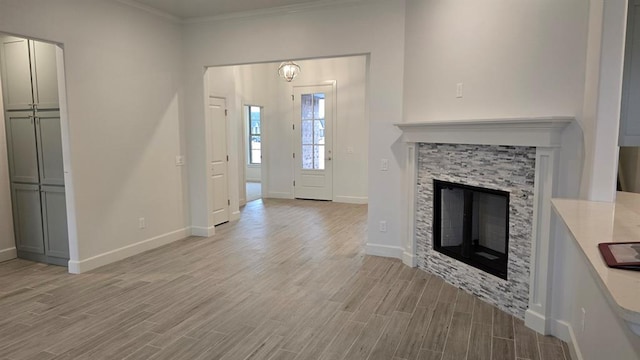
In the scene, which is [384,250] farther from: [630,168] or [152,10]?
[152,10]

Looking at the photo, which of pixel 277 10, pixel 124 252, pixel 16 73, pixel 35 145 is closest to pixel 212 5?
pixel 277 10

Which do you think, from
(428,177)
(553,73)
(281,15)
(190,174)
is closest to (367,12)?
(281,15)

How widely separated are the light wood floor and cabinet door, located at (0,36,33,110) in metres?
1.81

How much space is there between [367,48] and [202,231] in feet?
10.9

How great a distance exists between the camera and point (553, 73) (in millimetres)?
2824

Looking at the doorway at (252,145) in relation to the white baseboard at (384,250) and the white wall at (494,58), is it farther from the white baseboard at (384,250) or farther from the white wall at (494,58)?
the white wall at (494,58)

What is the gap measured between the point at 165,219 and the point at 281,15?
300 centimetres

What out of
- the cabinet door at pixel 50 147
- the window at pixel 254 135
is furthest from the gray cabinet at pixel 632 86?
the window at pixel 254 135

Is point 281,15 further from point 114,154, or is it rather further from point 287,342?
point 287,342

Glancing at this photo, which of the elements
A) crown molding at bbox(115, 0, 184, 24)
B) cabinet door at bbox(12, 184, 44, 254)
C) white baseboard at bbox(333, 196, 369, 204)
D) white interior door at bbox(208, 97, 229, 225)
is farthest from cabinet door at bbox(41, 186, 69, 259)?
white baseboard at bbox(333, 196, 369, 204)

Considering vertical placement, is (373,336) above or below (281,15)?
below

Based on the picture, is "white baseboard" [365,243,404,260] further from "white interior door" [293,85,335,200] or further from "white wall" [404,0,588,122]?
"white interior door" [293,85,335,200]

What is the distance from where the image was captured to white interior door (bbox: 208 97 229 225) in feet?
20.0

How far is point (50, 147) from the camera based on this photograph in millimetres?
4312
